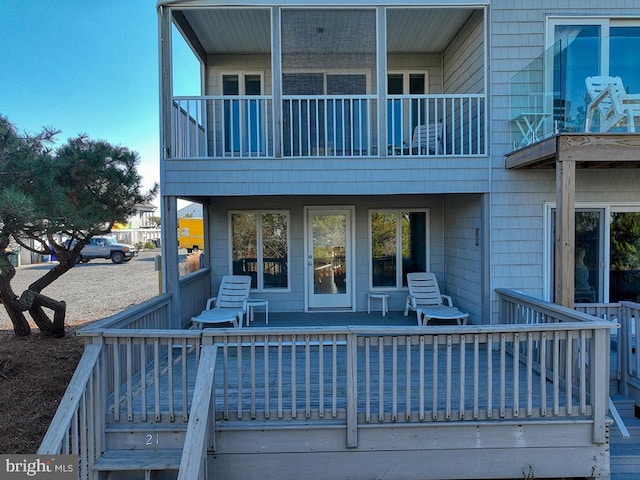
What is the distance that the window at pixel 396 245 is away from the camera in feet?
23.1

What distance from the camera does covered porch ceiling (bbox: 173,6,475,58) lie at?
18.4 ft

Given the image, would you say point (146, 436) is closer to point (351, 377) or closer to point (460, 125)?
point (351, 377)

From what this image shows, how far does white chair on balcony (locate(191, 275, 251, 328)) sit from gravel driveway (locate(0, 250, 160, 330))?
3783 mm

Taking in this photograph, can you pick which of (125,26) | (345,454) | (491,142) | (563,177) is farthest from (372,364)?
(125,26)

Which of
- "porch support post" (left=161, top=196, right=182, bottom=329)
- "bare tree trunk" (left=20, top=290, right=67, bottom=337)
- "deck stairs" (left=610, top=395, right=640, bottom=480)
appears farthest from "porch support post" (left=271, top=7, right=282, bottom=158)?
"deck stairs" (left=610, top=395, right=640, bottom=480)

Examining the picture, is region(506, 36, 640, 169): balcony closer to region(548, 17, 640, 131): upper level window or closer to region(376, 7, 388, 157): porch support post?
region(548, 17, 640, 131): upper level window

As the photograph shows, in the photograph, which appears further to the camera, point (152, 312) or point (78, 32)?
point (78, 32)

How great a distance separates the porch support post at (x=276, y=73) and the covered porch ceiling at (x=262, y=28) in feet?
1.38

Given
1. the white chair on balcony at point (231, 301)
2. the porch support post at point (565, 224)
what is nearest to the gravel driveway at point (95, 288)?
the white chair on balcony at point (231, 301)

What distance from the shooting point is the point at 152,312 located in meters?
4.59

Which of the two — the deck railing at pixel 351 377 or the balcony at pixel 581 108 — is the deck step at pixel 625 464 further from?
the balcony at pixel 581 108

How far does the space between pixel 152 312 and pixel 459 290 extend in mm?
4565

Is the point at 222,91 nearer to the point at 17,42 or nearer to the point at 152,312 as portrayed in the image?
the point at 152,312

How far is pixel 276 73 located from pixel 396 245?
354 cm
